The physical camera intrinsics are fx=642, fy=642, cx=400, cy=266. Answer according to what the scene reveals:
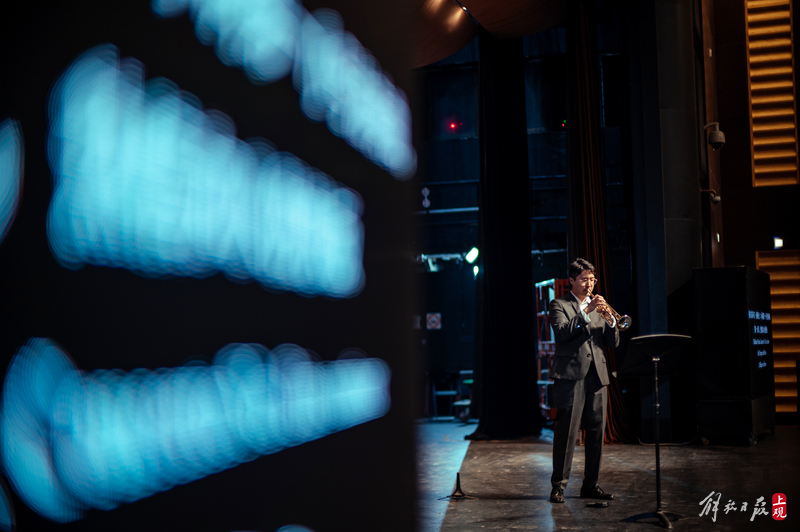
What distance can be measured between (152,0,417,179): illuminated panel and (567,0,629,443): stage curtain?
20.4 ft

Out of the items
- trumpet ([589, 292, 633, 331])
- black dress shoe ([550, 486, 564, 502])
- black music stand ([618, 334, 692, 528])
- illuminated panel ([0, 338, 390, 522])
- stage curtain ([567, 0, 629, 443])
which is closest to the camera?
illuminated panel ([0, 338, 390, 522])

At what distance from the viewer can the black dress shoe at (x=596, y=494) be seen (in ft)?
14.1

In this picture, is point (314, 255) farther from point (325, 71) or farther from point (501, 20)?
point (501, 20)

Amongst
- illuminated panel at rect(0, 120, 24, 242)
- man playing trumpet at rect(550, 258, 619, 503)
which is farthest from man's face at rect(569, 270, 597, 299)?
illuminated panel at rect(0, 120, 24, 242)

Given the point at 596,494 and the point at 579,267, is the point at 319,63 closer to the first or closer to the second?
the point at 579,267

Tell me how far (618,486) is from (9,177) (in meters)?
4.88

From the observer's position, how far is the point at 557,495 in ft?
14.1

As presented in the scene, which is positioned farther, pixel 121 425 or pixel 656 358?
pixel 656 358

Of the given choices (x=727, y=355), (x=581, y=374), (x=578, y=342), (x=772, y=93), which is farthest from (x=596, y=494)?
(x=772, y=93)

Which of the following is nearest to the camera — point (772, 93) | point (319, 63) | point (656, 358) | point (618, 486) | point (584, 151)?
point (319, 63)

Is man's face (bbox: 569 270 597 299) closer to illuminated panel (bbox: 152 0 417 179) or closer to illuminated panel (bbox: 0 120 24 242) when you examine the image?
illuminated panel (bbox: 152 0 417 179)

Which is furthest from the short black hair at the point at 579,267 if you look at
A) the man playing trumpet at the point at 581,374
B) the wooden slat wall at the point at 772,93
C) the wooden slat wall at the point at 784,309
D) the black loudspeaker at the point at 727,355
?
the wooden slat wall at the point at 772,93

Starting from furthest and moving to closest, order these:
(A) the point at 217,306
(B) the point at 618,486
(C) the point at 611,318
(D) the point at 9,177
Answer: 1. (B) the point at 618,486
2. (C) the point at 611,318
3. (A) the point at 217,306
4. (D) the point at 9,177

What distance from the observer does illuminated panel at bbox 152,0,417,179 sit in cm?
100
